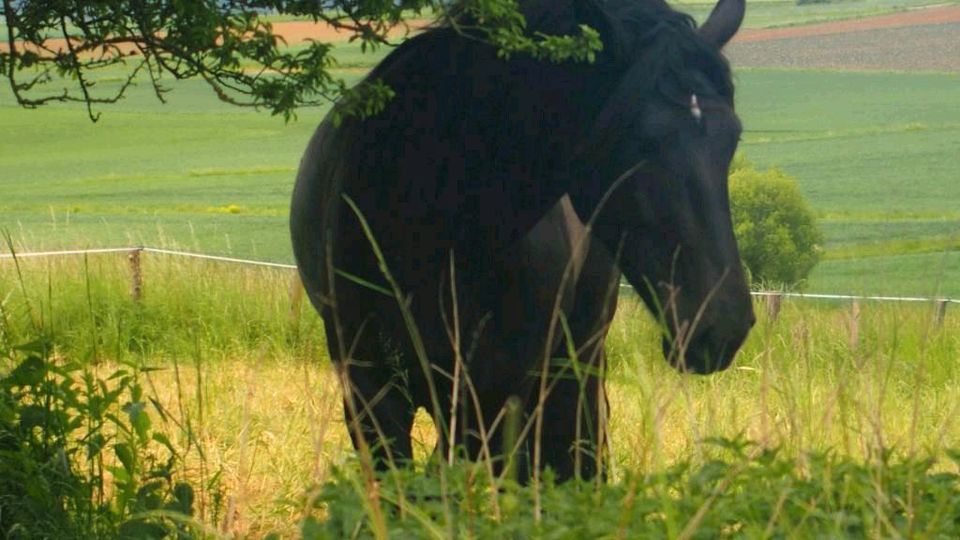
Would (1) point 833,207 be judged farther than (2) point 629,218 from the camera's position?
Yes

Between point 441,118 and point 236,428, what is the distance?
3002 mm

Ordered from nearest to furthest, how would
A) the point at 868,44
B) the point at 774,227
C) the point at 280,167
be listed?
1. the point at 774,227
2. the point at 280,167
3. the point at 868,44

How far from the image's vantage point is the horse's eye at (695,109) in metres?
4.34

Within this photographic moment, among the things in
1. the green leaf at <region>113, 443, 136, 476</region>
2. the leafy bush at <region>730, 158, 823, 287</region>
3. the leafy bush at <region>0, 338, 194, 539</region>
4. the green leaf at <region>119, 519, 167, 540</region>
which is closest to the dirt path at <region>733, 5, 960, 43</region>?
the leafy bush at <region>730, 158, 823, 287</region>

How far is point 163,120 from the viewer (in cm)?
6238

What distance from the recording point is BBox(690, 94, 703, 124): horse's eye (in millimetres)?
4344

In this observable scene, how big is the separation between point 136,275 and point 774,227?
20782mm

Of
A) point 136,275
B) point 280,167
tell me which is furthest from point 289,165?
point 136,275

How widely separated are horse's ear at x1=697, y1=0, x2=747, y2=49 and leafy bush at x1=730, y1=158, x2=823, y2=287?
26551 millimetres

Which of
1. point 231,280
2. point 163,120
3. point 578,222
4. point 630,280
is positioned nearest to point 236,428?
point 578,222

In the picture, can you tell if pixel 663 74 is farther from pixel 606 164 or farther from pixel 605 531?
pixel 605 531

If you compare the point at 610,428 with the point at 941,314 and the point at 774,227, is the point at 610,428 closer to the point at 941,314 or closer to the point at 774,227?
the point at 941,314

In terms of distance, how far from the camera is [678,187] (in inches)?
170

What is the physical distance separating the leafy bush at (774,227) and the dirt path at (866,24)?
2958cm
